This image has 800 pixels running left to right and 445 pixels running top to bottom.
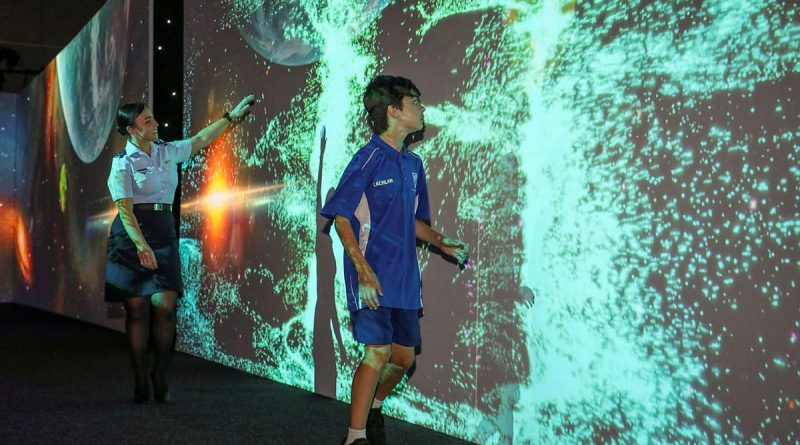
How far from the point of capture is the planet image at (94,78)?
6.38 m

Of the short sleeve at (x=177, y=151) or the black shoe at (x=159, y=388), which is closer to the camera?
the black shoe at (x=159, y=388)

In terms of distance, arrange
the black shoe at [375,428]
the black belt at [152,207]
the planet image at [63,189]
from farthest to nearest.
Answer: the planet image at [63,189] → the black belt at [152,207] → the black shoe at [375,428]

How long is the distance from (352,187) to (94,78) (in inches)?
215

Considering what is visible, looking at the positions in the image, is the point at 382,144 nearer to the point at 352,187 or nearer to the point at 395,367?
the point at 352,187

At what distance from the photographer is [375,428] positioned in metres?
2.76

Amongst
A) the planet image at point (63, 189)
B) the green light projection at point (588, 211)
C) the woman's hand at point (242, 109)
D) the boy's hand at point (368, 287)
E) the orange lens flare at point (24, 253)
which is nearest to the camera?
the green light projection at point (588, 211)

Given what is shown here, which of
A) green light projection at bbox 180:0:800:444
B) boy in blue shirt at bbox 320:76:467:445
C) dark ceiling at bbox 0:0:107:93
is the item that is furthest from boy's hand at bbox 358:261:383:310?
dark ceiling at bbox 0:0:107:93

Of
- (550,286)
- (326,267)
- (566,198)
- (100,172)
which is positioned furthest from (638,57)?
(100,172)

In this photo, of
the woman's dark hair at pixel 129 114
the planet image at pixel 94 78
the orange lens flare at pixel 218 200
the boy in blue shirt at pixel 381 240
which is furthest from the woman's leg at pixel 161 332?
the planet image at pixel 94 78

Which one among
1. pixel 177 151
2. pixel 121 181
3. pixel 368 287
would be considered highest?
pixel 177 151

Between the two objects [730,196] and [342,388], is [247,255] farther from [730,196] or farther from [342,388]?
[730,196]

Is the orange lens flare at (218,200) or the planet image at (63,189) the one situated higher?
the planet image at (63,189)

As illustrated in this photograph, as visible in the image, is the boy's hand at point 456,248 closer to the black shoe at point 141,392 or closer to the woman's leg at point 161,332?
the woman's leg at point 161,332

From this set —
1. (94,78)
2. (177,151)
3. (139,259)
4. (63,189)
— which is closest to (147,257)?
(139,259)
